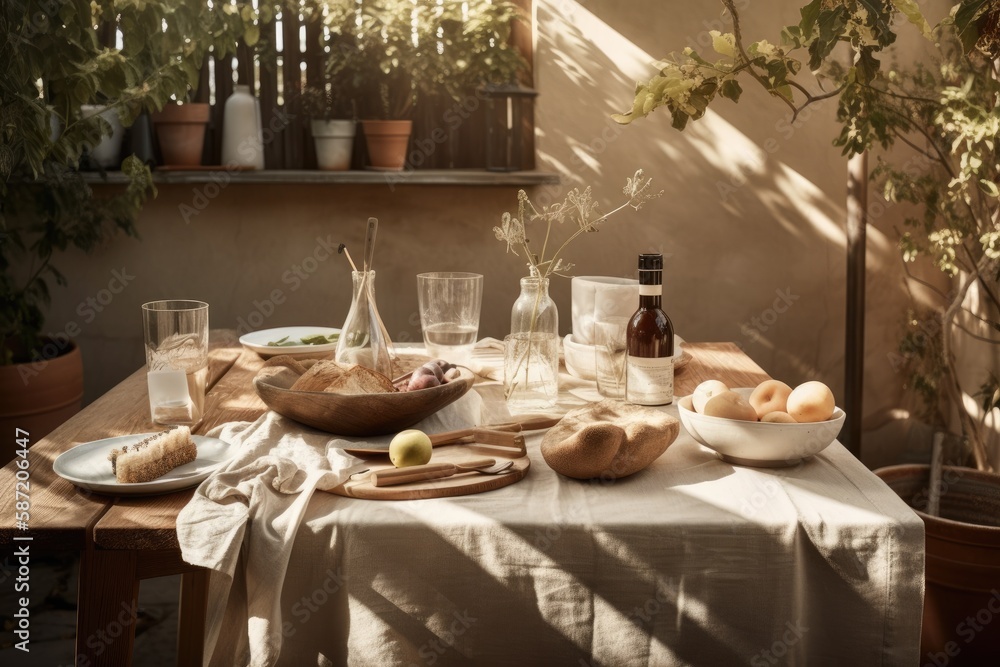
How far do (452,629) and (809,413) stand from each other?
1.81ft

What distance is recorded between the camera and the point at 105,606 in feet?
3.76

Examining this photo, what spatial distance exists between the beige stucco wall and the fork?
2083 millimetres

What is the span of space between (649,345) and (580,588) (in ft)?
1.80

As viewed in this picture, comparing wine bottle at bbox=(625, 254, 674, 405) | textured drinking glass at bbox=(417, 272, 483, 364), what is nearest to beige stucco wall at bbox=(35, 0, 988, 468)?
textured drinking glass at bbox=(417, 272, 483, 364)

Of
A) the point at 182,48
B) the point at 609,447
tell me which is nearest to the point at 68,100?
the point at 182,48

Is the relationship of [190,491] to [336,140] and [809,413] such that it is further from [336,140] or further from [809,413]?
[336,140]

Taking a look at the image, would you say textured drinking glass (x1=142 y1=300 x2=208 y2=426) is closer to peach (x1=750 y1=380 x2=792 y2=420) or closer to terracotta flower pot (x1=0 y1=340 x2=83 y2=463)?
peach (x1=750 y1=380 x2=792 y2=420)

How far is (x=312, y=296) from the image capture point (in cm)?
332

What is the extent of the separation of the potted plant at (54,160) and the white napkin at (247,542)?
3.44ft

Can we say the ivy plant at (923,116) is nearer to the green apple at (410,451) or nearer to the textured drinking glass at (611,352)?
the textured drinking glass at (611,352)

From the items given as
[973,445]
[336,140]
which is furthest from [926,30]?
[336,140]

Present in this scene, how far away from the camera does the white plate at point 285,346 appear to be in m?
1.94

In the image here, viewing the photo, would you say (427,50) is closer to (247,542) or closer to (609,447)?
(609,447)

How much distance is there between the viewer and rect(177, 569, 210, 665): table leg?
1.90 meters
